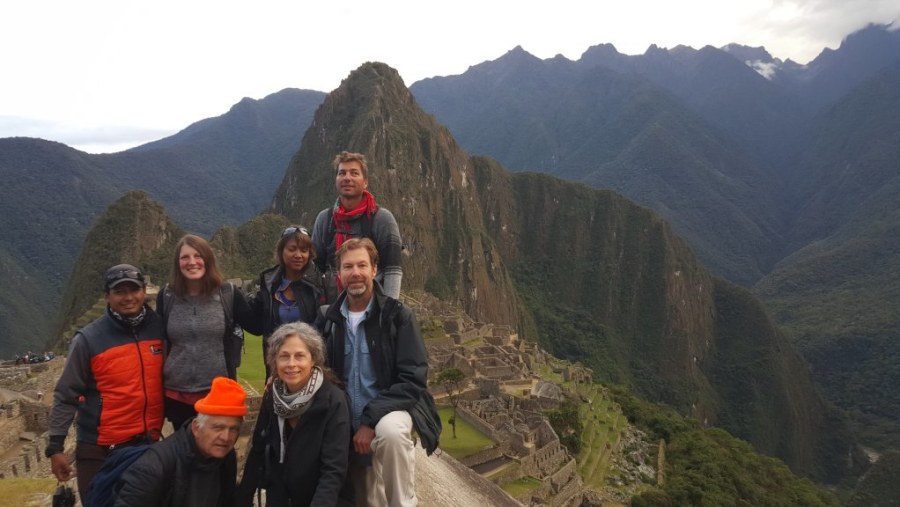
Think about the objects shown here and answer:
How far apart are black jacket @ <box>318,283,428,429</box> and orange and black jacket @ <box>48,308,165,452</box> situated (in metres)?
1.87

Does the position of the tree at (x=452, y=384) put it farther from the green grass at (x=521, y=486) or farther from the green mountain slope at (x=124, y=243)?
the green mountain slope at (x=124, y=243)

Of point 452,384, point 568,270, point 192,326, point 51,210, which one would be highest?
point 51,210

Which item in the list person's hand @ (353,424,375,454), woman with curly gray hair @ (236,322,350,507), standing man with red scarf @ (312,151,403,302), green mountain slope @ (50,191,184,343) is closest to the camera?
woman with curly gray hair @ (236,322,350,507)

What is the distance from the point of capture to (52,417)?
5.32 metres

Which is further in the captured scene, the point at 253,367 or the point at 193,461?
the point at 253,367

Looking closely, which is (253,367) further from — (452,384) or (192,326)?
(192,326)

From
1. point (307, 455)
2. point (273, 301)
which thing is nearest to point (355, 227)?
point (273, 301)

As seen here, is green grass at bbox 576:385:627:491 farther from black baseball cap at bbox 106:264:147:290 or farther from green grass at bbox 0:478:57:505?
black baseball cap at bbox 106:264:147:290

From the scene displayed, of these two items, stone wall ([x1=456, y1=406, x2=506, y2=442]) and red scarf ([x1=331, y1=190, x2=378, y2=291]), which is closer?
red scarf ([x1=331, y1=190, x2=378, y2=291])

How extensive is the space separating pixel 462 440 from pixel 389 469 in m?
16.8

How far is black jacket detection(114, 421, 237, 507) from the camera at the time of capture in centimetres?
428

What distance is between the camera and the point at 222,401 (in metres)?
4.62

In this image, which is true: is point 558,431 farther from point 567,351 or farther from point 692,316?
point 692,316

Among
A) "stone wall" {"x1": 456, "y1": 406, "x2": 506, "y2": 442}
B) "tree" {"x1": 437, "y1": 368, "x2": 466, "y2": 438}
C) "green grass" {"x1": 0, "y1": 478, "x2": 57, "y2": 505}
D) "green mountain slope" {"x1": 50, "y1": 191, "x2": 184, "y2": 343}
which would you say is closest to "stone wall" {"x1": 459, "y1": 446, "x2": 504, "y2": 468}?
"stone wall" {"x1": 456, "y1": 406, "x2": 506, "y2": 442}
